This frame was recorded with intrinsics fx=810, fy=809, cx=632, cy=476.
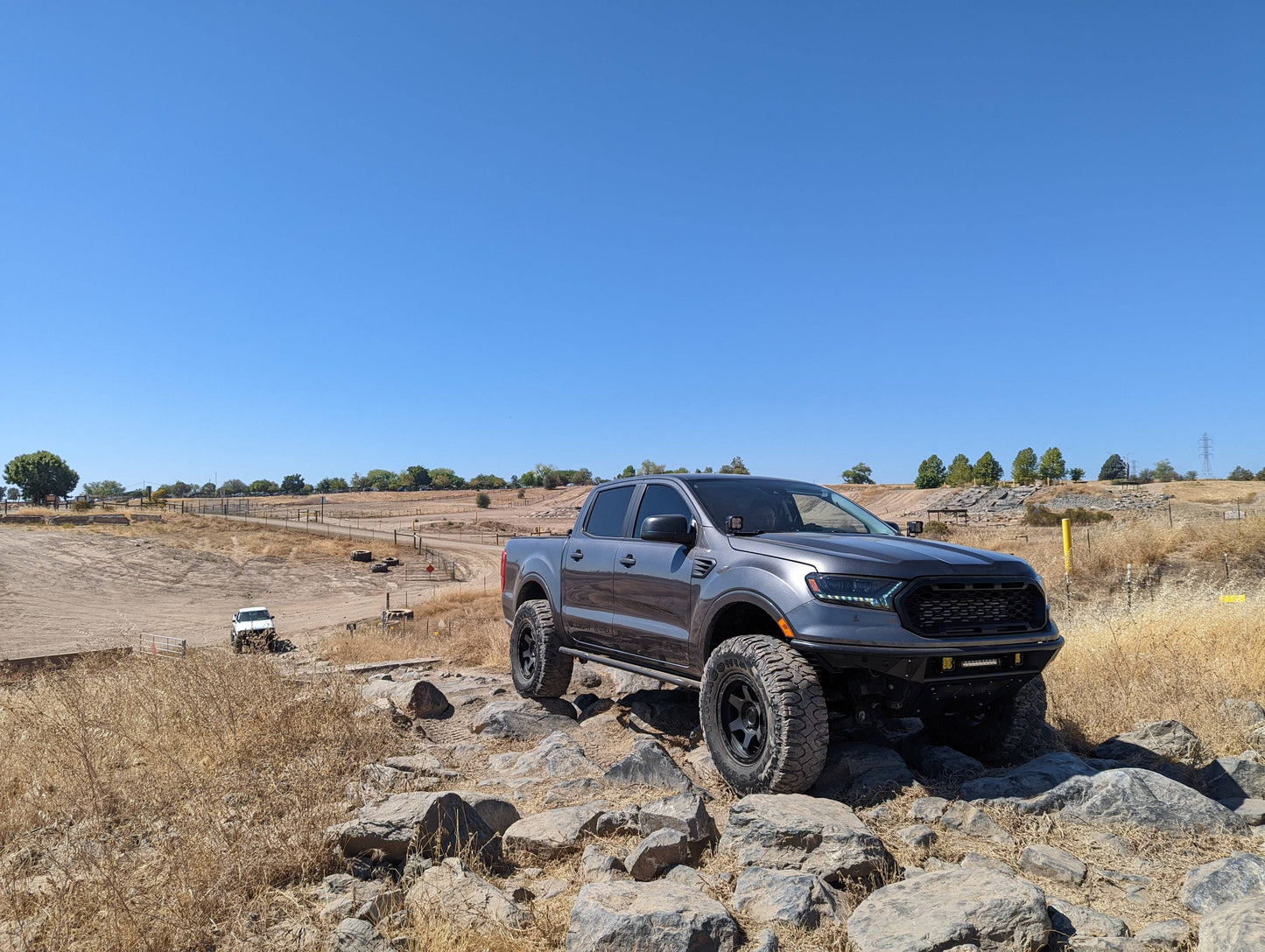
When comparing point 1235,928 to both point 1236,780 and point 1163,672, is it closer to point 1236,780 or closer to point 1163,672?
point 1236,780

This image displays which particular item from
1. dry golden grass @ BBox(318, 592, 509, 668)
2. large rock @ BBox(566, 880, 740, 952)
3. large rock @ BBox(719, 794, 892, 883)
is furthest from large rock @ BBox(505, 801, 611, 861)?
dry golden grass @ BBox(318, 592, 509, 668)

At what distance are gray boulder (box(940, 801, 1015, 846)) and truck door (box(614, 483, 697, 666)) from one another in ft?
6.32

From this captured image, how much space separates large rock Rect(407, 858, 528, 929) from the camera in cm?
338

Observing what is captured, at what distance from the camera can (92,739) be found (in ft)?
19.9

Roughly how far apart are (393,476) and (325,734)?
17159cm

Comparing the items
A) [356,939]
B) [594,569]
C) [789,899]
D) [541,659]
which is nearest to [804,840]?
[789,899]

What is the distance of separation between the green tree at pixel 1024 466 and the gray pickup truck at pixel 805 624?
341 feet

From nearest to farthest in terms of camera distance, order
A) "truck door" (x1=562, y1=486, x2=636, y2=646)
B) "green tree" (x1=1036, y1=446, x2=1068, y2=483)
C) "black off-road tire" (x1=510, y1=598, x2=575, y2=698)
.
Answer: "truck door" (x1=562, y1=486, x2=636, y2=646)
"black off-road tire" (x1=510, y1=598, x2=575, y2=698)
"green tree" (x1=1036, y1=446, x2=1068, y2=483)

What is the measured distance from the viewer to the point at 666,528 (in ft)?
18.3

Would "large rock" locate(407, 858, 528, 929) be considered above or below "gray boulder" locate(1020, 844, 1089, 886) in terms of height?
above

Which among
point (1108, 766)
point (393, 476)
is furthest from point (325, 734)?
point (393, 476)

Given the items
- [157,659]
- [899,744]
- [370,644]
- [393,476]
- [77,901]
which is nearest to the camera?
[77,901]

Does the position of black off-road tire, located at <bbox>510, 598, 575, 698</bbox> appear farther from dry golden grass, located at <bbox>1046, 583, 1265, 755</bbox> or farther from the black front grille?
dry golden grass, located at <bbox>1046, 583, 1265, 755</bbox>

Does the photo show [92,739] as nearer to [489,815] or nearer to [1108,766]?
[489,815]
